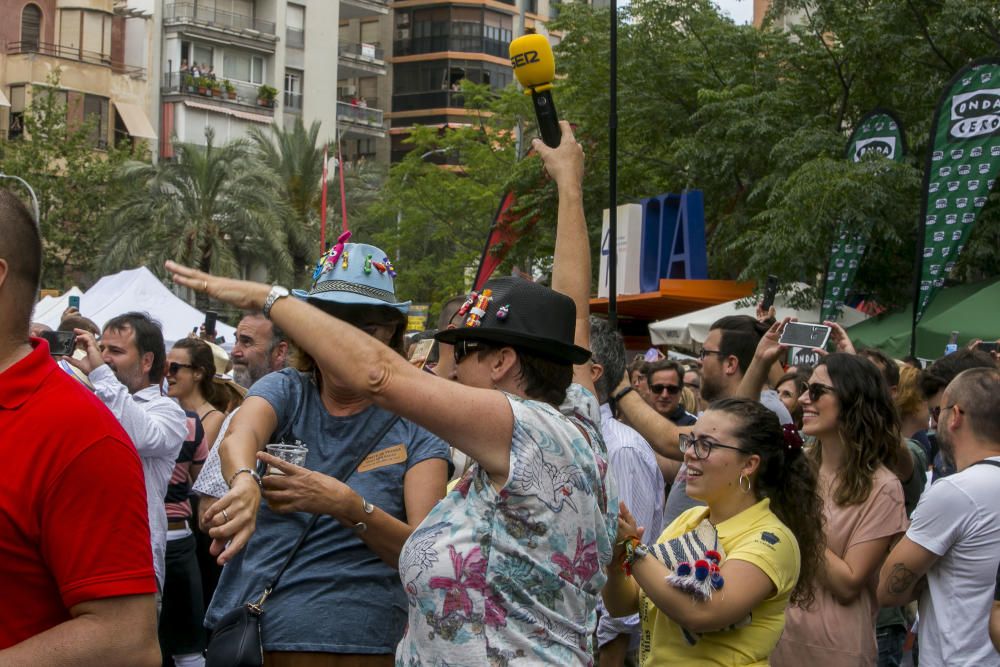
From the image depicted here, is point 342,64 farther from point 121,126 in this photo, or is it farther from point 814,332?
point 814,332

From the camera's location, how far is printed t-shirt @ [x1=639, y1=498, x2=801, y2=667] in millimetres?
4094

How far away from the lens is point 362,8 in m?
62.9

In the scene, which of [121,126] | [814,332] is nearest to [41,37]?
[121,126]

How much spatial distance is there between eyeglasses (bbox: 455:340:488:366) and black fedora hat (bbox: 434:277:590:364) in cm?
1

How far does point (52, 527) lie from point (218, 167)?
40300 millimetres

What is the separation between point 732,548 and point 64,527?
235 cm

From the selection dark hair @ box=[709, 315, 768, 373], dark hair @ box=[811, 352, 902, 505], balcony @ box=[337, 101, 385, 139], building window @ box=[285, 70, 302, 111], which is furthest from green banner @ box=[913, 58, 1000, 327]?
balcony @ box=[337, 101, 385, 139]

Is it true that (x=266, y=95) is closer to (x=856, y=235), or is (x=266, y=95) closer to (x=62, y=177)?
(x=62, y=177)

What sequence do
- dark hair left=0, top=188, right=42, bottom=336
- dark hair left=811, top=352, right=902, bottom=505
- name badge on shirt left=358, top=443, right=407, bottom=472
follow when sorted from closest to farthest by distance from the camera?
dark hair left=0, top=188, right=42, bottom=336 → name badge on shirt left=358, top=443, right=407, bottom=472 → dark hair left=811, top=352, right=902, bottom=505

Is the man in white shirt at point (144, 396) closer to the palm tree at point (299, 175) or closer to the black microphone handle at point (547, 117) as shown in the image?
the black microphone handle at point (547, 117)

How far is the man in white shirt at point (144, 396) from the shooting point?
5820mm

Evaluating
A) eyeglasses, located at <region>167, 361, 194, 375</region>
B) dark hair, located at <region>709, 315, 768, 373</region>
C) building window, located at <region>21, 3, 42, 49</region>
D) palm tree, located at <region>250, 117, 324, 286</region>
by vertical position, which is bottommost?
eyeglasses, located at <region>167, 361, 194, 375</region>

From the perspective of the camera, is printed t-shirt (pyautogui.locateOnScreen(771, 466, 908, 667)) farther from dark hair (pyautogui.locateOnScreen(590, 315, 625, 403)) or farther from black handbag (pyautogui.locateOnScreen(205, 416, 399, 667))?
black handbag (pyautogui.locateOnScreen(205, 416, 399, 667))

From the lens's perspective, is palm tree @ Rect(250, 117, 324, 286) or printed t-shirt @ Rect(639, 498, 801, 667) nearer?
printed t-shirt @ Rect(639, 498, 801, 667)
